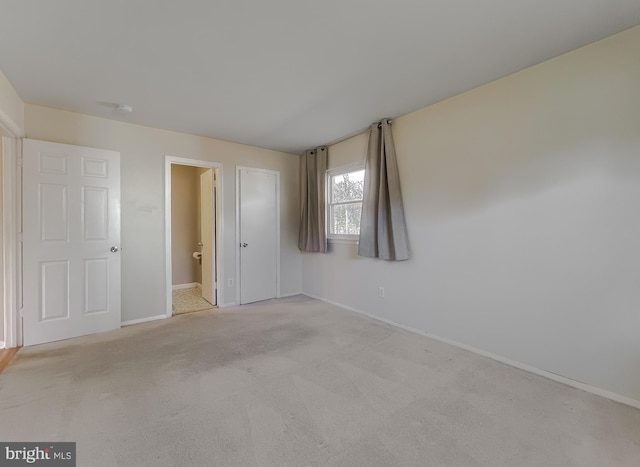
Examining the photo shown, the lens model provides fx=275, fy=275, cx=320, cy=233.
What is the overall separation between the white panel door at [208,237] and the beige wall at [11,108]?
1968 mm

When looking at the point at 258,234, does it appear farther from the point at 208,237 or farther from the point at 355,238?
the point at 355,238

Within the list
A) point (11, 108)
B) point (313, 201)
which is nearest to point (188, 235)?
point (313, 201)

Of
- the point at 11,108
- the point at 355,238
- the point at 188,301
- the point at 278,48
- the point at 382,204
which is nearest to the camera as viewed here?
the point at 278,48

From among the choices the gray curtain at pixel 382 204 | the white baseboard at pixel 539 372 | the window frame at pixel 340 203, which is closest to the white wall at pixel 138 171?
the window frame at pixel 340 203

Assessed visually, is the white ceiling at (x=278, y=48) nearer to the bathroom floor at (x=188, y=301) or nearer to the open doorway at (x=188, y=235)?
the open doorway at (x=188, y=235)

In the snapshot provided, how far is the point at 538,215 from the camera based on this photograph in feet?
7.22

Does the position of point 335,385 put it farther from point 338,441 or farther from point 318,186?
point 318,186

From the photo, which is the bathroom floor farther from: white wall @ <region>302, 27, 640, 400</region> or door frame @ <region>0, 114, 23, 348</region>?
white wall @ <region>302, 27, 640, 400</region>

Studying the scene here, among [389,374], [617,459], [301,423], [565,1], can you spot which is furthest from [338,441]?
[565,1]

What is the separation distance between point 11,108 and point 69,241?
1.28 meters

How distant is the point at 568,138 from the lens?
6.72 ft

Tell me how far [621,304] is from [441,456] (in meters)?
1.63

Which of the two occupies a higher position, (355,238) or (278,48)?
(278,48)

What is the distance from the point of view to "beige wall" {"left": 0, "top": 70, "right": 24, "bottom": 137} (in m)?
2.26
